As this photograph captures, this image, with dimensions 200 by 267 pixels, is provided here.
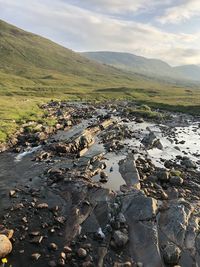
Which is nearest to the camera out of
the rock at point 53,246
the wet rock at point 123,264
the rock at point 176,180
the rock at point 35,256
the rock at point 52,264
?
the rock at point 52,264

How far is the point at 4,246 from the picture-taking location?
26797mm

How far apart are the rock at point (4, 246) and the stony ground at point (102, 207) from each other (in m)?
0.24

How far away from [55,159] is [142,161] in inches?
570

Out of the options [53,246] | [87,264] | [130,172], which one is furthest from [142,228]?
[130,172]

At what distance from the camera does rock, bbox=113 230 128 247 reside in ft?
95.4

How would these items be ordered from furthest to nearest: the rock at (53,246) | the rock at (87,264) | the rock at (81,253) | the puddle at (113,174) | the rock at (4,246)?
the puddle at (113,174), the rock at (53,246), the rock at (81,253), the rock at (4,246), the rock at (87,264)

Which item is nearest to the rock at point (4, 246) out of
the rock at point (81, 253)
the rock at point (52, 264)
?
the rock at point (52, 264)

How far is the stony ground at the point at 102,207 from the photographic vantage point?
91.3 feet

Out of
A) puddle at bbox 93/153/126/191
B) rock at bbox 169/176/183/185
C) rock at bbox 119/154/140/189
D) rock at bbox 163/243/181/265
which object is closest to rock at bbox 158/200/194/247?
rock at bbox 163/243/181/265

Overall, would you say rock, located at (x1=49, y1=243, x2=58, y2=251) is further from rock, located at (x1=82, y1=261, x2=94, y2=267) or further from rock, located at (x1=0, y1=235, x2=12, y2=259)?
rock, located at (x1=0, y1=235, x2=12, y2=259)

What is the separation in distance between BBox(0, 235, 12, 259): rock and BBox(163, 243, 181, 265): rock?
43.9 feet

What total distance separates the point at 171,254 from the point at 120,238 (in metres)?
4.71

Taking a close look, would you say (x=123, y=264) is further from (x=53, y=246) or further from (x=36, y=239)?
(x=36, y=239)

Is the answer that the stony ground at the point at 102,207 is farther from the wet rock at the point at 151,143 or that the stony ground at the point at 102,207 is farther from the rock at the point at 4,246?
the wet rock at the point at 151,143
